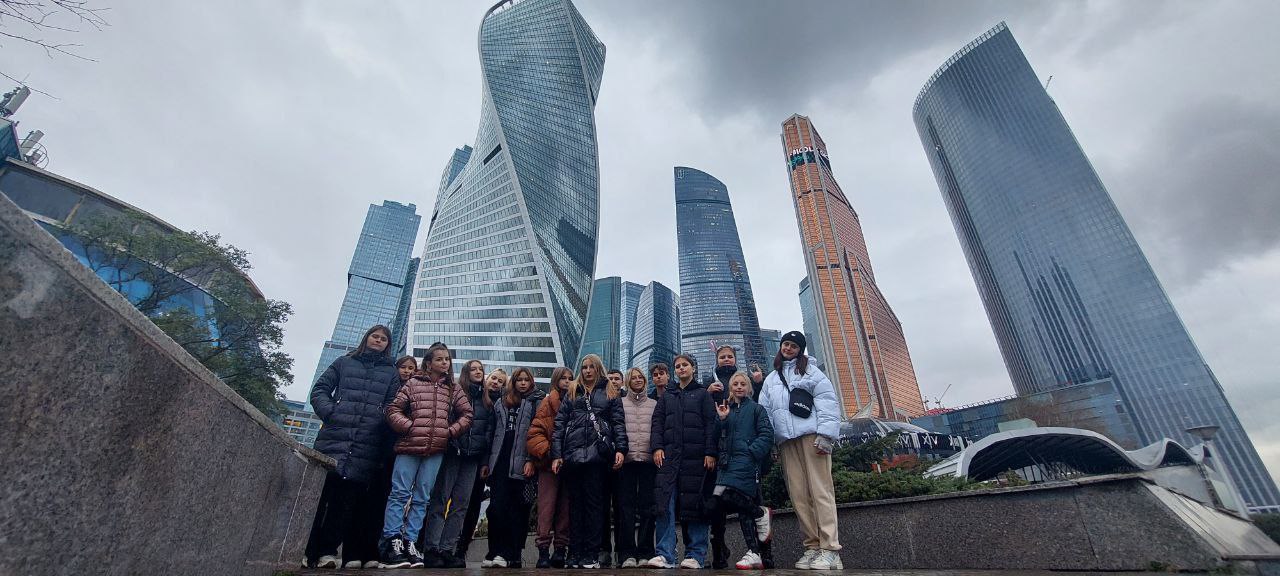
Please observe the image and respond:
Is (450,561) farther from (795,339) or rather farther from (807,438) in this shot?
(795,339)

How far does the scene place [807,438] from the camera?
4867 millimetres

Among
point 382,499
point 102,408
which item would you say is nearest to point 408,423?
point 382,499

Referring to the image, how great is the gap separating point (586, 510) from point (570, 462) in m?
0.60

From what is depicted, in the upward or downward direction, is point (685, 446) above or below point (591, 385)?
below

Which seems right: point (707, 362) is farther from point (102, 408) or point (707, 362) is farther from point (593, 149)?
point (102, 408)

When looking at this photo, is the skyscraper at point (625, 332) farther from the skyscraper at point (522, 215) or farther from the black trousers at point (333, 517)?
the black trousers at point (333, 517)

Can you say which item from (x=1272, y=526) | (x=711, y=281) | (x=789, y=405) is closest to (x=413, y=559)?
(x=789, y=405)

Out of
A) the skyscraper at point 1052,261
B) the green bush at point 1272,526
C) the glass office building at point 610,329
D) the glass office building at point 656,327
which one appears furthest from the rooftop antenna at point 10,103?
the glass office building at point 610,329

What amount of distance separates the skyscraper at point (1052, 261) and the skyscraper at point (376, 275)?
153 meters

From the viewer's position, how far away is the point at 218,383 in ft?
8.51

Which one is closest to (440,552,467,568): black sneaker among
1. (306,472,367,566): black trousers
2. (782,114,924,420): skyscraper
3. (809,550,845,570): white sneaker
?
(306,472,367,566): black trousers

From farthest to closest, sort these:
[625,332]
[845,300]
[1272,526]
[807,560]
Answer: [625,332], [845,300], [1272,526], [807,560]

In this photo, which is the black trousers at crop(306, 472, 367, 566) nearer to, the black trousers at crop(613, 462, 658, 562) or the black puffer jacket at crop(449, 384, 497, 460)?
the black puffer jacket at crop(449, 384, 497, 460)

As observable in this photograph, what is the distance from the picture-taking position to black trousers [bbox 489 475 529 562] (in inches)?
209
